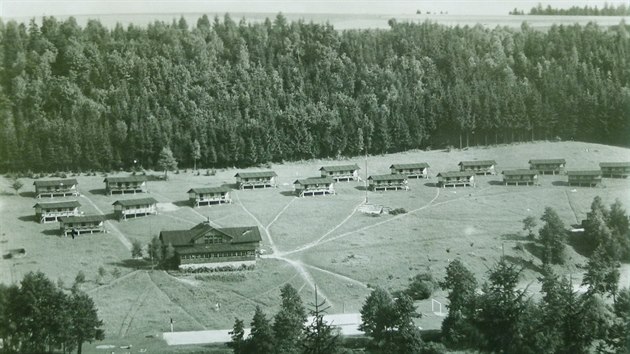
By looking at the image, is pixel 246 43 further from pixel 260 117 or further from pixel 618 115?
pixel 618 115

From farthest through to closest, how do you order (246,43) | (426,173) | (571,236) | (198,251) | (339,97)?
(246,43) < (339,97) < (426,173) < (571,236) < (198,251)

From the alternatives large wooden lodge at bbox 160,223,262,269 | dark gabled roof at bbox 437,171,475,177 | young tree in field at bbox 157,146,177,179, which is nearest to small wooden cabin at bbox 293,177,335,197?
dark gabled roof at bbox 437,171,475,177

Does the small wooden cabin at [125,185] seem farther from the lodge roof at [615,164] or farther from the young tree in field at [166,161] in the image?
the lodge roof at [615,164]

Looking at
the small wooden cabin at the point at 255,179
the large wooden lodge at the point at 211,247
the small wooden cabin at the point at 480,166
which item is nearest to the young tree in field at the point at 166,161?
the small wooden cabin at the point at 255,179

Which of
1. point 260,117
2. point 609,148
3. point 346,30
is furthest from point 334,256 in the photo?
point 346,30

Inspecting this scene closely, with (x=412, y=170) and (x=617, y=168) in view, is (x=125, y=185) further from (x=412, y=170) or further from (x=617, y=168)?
(x=617, y=168)

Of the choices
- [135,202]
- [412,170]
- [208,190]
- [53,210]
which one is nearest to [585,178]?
[412,170]
